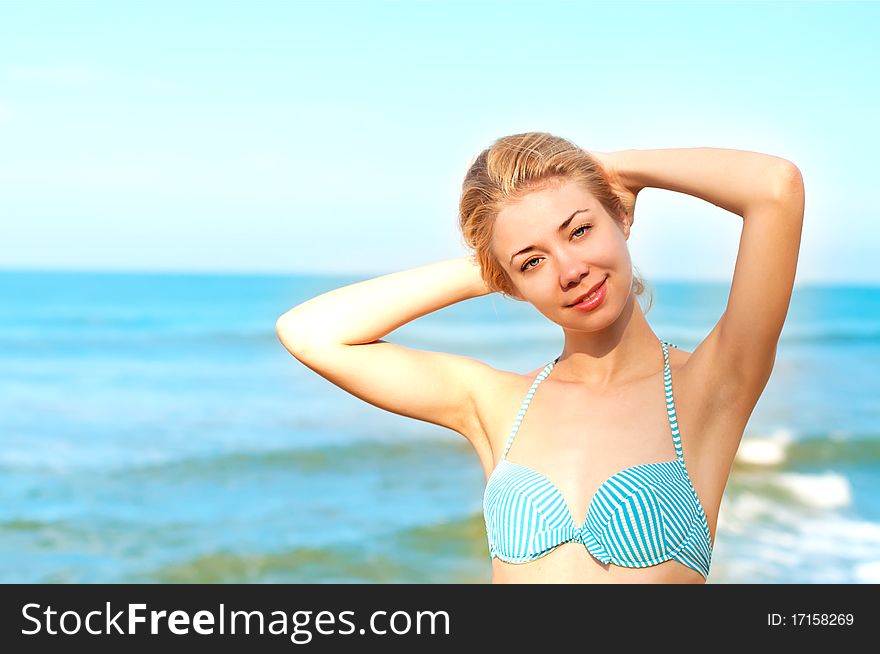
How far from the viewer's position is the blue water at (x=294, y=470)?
979cm

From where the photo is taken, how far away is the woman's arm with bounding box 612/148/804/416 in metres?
2.36

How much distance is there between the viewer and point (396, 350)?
2916 millimetres

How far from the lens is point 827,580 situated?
9141mm

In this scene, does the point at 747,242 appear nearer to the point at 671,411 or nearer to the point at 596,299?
the point at 596,299

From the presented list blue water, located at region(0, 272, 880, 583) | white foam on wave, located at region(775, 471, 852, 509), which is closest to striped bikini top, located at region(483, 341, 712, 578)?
blue water, located at region(0, 272, 880, 583)

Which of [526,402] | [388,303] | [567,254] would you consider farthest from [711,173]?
[388,303]

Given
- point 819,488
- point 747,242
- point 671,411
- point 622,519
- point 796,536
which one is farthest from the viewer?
point 819,488

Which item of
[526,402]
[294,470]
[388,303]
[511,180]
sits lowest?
[526,402]

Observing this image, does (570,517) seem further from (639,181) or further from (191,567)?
(191,567)

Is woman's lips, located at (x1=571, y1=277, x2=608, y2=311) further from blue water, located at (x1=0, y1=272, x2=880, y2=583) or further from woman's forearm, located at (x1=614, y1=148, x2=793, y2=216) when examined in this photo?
blue water, located at (x1=0, y1=272, x2=880, y2=583)

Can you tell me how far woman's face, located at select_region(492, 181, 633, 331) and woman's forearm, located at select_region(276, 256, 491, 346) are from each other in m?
0.35

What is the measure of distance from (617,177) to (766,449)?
1169 cm

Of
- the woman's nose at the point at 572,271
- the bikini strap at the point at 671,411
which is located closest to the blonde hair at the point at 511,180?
the woman's nose at the point at 572,271

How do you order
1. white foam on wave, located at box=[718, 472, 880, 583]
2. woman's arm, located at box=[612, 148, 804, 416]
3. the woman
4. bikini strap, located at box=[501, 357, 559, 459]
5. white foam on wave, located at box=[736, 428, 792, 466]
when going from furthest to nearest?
1. white foam on wave, located at box=[736, 428, 792, 466]
2. white foam on wave, located at box=[718, 472, 880, 583]
3. bikini strap, located at box=[501, 357, 559, 459]
4. the woman
5. woman's arm, located at box=[612, 148, 804, 416]
